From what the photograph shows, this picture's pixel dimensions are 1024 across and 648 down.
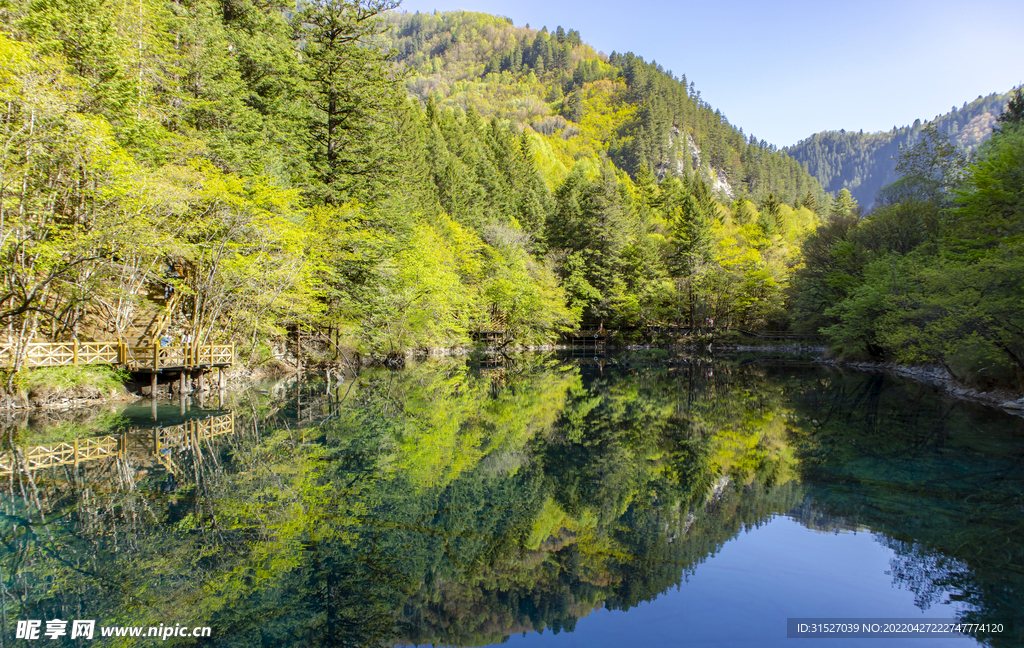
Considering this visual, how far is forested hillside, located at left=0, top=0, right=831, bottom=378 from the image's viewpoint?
15680 mm

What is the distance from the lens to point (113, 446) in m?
11.5

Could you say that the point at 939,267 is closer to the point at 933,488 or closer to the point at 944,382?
the point at 944,382

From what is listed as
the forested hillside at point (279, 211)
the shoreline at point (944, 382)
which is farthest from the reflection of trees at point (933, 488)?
the forested hillside at point (279, 211)

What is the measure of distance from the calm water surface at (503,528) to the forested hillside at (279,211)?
618 cm

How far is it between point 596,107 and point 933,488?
409ft

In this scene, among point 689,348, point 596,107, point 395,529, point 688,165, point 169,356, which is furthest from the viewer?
point 596,107

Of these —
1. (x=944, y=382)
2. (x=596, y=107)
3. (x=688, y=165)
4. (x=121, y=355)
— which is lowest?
(x=944, y=382)

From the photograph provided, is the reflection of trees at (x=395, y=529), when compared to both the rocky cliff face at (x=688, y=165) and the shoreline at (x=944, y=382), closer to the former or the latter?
the shoreline at (x=944, y=382)

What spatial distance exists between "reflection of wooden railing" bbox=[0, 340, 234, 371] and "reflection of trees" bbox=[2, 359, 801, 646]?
6.81 meters

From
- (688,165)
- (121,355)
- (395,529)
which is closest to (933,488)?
(395,529)

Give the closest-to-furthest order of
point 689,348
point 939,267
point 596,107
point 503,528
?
1. point 503,528
2. point 939,267
3. point 689,348
4. point 596,107

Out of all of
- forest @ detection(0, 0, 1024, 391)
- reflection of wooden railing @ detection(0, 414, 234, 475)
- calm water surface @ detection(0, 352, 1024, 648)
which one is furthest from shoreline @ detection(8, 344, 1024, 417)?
reflection of wooden railing @ detection(0, 414, 234, 475)

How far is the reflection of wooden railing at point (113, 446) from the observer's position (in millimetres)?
10125

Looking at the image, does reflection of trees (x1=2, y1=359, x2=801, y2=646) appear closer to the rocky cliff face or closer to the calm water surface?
the calm water surface
